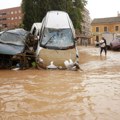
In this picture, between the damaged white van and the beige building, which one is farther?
the beige building

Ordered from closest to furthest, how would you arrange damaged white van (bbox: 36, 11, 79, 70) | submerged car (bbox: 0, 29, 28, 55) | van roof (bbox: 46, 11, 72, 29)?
submerged car (bbox: 0, 29, 28, 55) < damaged white van (bbox: 36, 11, 79, 70) < van roof (bbox: 46, 11, 72, 29)

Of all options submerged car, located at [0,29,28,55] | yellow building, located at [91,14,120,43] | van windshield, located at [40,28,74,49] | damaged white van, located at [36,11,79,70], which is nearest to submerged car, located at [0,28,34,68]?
submerged car, located at [0,29,28,55]

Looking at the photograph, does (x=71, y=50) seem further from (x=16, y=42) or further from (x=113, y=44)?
(x=113, y=44)

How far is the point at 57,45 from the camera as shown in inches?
655

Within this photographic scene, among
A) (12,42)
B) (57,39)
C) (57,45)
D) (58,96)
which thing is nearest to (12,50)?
(12,42)

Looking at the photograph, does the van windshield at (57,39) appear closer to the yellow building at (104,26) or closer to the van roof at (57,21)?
the van roof at (57,21)

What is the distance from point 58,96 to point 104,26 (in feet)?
223

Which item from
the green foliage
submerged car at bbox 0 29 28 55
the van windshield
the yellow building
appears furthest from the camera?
the yellow building

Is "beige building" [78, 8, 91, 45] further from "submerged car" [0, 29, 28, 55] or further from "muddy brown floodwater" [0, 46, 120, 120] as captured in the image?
"muddy brown floodwater" [0, 46, 120, 120]

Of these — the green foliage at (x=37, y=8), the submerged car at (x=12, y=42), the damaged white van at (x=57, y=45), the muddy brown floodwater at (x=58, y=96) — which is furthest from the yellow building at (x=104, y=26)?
the muddy brown floodwater at (x=58, y=96)

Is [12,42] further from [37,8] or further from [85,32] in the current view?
[85,32]

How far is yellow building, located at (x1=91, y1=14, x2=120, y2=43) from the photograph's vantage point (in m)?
74.6

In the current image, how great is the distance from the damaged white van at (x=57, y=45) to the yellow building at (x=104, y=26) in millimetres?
56572

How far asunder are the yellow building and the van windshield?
57.2m
